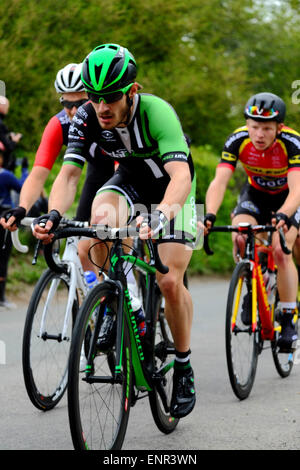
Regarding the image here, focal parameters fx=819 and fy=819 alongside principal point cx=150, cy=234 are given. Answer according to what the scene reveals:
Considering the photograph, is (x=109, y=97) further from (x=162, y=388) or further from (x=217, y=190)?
(x=217, y=190)

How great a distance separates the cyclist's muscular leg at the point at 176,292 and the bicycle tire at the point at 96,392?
2.06 ft

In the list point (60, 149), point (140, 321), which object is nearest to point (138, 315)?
point (140, 321)

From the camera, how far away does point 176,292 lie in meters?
4.84

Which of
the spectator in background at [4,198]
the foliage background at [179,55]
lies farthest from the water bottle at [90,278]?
the foliage background at [179,55]

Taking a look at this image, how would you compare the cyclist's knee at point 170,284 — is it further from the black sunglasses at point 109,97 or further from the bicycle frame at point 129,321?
the black sunglasses at point 109,97

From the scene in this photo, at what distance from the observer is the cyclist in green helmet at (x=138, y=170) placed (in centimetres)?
431

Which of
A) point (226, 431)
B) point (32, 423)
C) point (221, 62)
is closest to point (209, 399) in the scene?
point (226, 431)

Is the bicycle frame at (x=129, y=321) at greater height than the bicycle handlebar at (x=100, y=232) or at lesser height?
lesser

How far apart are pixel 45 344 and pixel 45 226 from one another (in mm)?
1544

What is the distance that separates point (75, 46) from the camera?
15133 millimetres

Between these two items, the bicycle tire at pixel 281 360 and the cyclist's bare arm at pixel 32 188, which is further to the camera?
the bicycle tire at pixel 281 360

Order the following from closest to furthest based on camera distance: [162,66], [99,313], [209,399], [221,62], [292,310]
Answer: [99,313]
[209,399]
[292,310]
[162,66]
[221,62]
